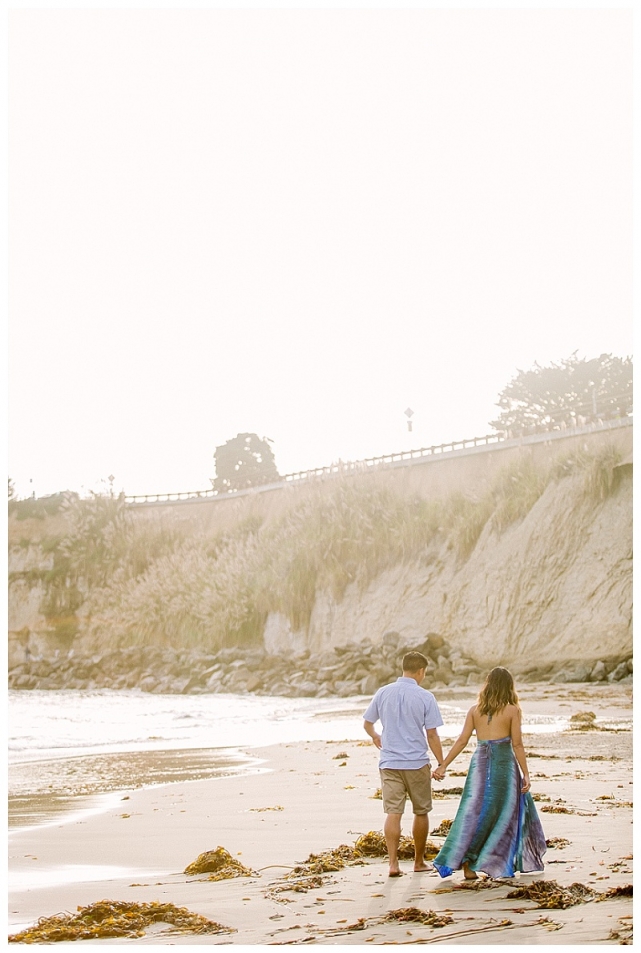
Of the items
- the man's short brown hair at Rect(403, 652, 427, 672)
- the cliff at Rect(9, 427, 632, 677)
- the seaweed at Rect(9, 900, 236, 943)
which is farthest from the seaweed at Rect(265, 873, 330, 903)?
the cliff at Rect(9, 427, 632, 677)

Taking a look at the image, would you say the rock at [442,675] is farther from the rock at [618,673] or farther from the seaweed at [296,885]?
the seaweed at [296,885]

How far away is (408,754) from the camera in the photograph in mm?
5781

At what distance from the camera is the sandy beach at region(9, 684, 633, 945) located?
14.1 feet

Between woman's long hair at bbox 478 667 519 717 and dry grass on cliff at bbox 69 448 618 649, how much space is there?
2628cm

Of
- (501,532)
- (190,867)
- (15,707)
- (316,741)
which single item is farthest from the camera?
(501,532)

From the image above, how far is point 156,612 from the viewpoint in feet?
A: 150

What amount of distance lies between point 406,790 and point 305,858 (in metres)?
0.71

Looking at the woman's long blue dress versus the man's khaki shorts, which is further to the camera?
the man's khaki shorts

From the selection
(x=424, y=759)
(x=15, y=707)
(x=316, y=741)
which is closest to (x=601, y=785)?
(x=424, y=759)

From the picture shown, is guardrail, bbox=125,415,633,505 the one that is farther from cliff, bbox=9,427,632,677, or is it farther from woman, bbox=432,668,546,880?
woman, bbox=432,668,546,880

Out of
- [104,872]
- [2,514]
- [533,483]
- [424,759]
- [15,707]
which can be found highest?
[533,483]

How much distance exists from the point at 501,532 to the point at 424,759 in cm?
2867

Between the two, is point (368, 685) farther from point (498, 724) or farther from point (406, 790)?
point (498, 724)

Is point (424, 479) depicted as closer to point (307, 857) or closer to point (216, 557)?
point (216, 557)
